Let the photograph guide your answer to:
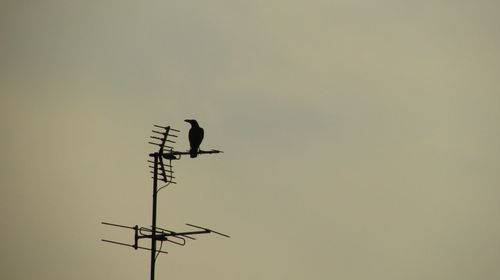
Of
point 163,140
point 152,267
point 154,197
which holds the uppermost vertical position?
point 163,140

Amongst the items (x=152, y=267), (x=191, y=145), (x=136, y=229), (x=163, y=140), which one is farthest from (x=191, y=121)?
(x=152, y=267)

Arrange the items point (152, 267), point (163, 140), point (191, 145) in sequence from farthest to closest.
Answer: point (191, 145), point (163, 140), point (152, 267)

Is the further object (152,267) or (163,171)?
(163,171)

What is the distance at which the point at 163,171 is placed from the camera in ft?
43.3

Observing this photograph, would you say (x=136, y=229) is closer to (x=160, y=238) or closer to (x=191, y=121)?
(x=160, y=238)

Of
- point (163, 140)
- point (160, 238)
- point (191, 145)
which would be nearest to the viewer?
point (160, 238)

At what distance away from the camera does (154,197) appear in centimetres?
1205

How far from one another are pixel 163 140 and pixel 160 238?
173 cm

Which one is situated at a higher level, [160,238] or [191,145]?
[191,145]

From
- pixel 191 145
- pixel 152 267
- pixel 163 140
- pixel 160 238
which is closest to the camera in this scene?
pixel 152 267

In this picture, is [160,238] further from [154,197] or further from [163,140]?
[163,140]

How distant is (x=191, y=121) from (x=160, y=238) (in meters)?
4.18

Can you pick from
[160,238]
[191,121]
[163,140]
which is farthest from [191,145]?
[160,238]

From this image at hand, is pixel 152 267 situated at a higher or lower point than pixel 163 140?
lower
